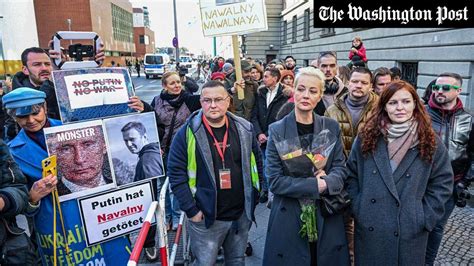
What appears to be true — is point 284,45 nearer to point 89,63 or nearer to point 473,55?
point 473,55

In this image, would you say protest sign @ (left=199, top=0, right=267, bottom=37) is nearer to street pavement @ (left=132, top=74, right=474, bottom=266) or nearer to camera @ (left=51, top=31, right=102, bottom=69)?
camera @ (left=51, top=31, right=102, bottom=69)

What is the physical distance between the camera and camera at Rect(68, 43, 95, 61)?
351 cm

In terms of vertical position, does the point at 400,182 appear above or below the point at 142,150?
below

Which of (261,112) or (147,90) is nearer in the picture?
(261,112)

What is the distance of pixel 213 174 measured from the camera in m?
2.53

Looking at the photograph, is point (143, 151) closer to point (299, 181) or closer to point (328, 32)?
point (299, 181)

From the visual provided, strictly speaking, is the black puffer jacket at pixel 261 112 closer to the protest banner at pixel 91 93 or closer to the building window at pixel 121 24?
the protest banner at pixel 91 93

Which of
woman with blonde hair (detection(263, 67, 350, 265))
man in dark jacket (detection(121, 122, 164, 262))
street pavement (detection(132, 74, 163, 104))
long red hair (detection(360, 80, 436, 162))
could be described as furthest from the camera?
street pavement (detection(132, 74, 163, 104))

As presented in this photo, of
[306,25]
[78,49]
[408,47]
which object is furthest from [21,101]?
[306,25]

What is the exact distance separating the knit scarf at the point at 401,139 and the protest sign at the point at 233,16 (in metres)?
2.34

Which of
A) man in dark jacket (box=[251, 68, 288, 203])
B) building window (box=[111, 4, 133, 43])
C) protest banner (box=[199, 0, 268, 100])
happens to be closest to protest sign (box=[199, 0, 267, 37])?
protest banner (box=[199, 0, 268, 100])

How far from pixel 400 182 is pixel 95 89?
2524 millimetres

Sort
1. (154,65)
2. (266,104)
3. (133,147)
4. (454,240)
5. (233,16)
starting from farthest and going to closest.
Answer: (154,65)
(266,104)
(233,16)
(454,240)
(133,147)

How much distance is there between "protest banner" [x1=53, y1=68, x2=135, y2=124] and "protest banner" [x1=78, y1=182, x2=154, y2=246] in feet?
2.26
